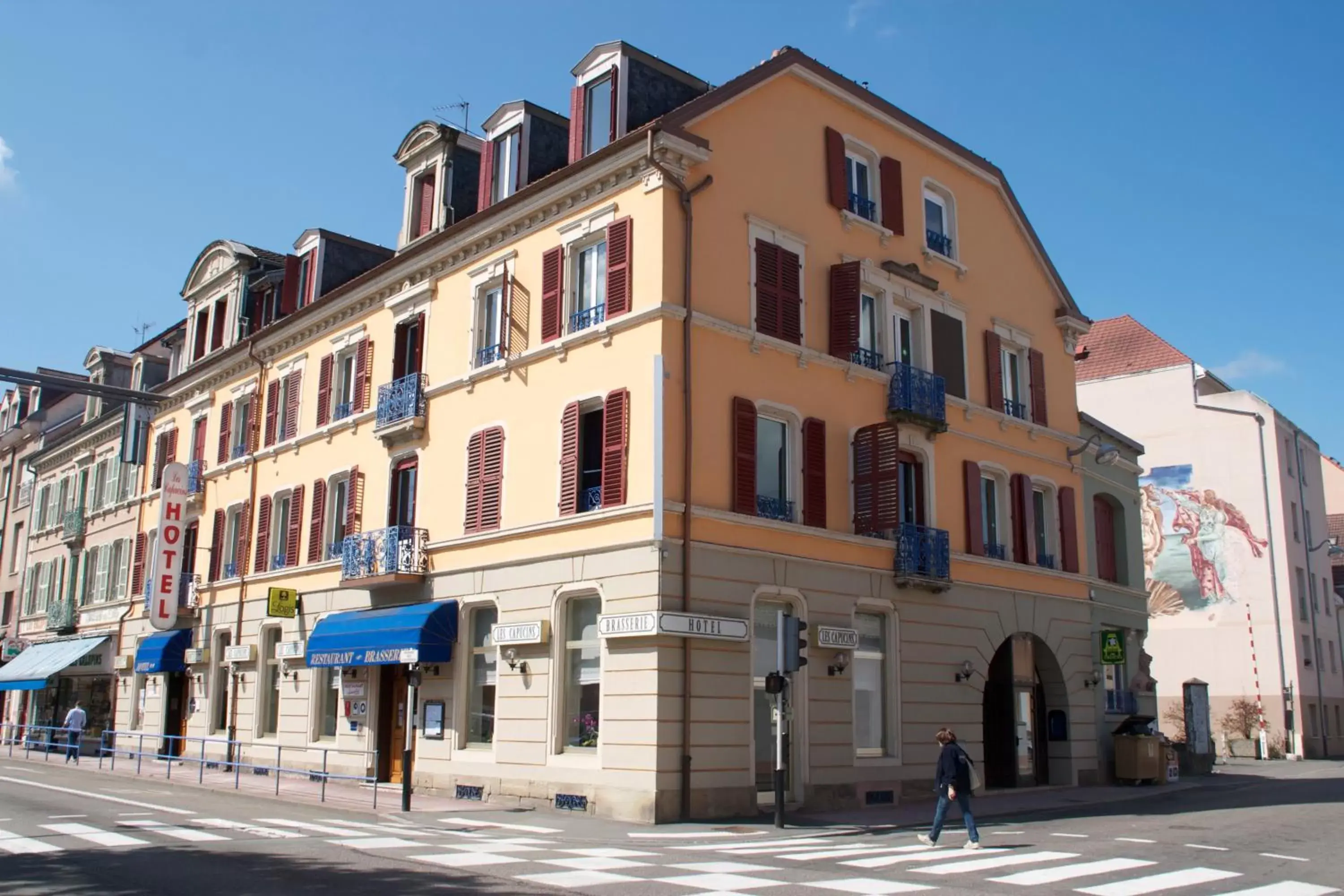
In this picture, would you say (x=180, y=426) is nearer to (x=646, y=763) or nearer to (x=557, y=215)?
(x=557, y=215)

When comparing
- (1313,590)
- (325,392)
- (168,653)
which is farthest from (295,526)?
(1313,590)

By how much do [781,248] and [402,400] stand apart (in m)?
8.77

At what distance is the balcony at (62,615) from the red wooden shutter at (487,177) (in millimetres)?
25932

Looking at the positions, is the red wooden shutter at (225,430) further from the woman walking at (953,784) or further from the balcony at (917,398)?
the woman walking at (953,784)

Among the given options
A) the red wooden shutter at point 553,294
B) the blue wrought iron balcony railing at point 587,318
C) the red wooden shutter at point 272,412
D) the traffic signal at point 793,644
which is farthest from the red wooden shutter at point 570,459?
the red wooden shutter at point 272,412

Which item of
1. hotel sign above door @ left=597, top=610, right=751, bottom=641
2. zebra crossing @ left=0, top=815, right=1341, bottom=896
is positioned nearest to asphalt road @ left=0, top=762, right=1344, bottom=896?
zebra crossing @ left=0, top=815, right=1341, bottom=896

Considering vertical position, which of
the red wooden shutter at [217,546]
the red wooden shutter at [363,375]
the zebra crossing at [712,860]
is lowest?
the zebra crossing at [712,860]

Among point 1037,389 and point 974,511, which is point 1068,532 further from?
point 974,511

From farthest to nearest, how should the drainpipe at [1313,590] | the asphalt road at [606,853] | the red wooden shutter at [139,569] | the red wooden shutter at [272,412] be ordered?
1. the drainpipe at [1313,590]
2. the red wooden shutter at [139,569]
3. the red wooden shutter at [272,412]
4. the asphalt road at [606,853]

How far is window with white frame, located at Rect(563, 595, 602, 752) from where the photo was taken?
19.5 meters

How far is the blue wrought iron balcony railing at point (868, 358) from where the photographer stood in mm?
22953

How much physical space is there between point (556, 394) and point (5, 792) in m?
11.6

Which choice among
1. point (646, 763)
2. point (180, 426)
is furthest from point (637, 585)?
point (180, 426)

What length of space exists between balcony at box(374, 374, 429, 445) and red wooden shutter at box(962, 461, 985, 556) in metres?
11.5
